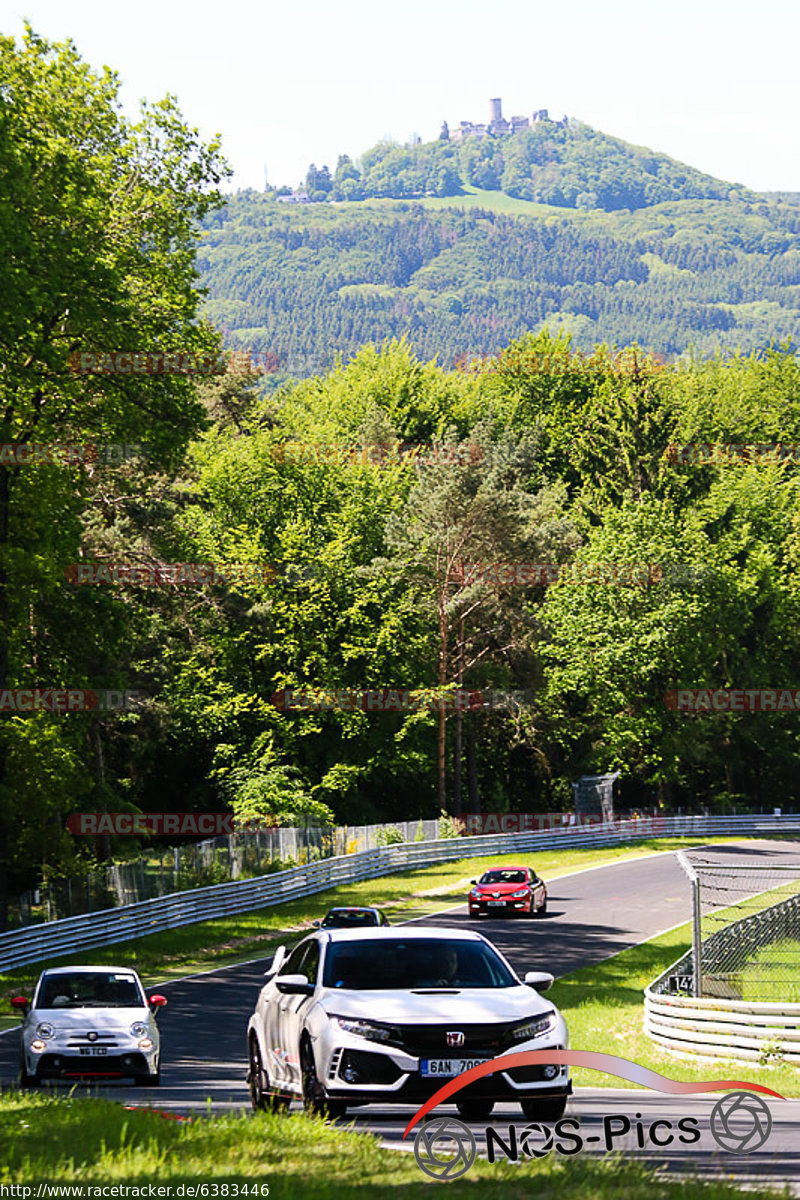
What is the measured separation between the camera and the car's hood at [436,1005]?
1023 centimetres

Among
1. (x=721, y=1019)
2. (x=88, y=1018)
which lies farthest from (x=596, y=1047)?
(x=88, y=1018)

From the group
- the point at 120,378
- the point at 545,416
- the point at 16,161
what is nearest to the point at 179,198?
the point at 120,378

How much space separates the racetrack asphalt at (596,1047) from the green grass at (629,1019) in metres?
0.39

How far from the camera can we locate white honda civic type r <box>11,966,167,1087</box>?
656 inches

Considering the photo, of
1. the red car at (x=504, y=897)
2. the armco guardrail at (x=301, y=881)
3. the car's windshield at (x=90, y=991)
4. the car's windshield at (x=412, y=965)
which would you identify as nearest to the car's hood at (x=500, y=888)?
the red car at (x=504, y=897)

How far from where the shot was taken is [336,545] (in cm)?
6762

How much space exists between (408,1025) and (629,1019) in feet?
47.2

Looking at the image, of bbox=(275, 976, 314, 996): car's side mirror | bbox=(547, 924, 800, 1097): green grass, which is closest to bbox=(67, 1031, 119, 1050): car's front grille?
A: bbox=(547, 924, 800, 1097): green grass

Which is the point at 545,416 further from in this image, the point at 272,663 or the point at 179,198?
the point at 179,198

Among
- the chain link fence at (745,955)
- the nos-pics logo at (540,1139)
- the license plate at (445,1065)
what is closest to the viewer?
the nos-pics logo at (540,1139)

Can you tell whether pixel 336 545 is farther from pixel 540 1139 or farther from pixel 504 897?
pixel 540 1139

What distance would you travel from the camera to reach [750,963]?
2145cm

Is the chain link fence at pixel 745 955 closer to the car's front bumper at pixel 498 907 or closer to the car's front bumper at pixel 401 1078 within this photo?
the car's front bumper at pixel 401 1078

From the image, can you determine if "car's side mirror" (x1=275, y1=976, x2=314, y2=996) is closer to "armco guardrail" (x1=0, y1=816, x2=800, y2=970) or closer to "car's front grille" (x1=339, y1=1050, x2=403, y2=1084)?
"car's front grille" (x1=339, y1=1050, x2=403, y2=1084)
